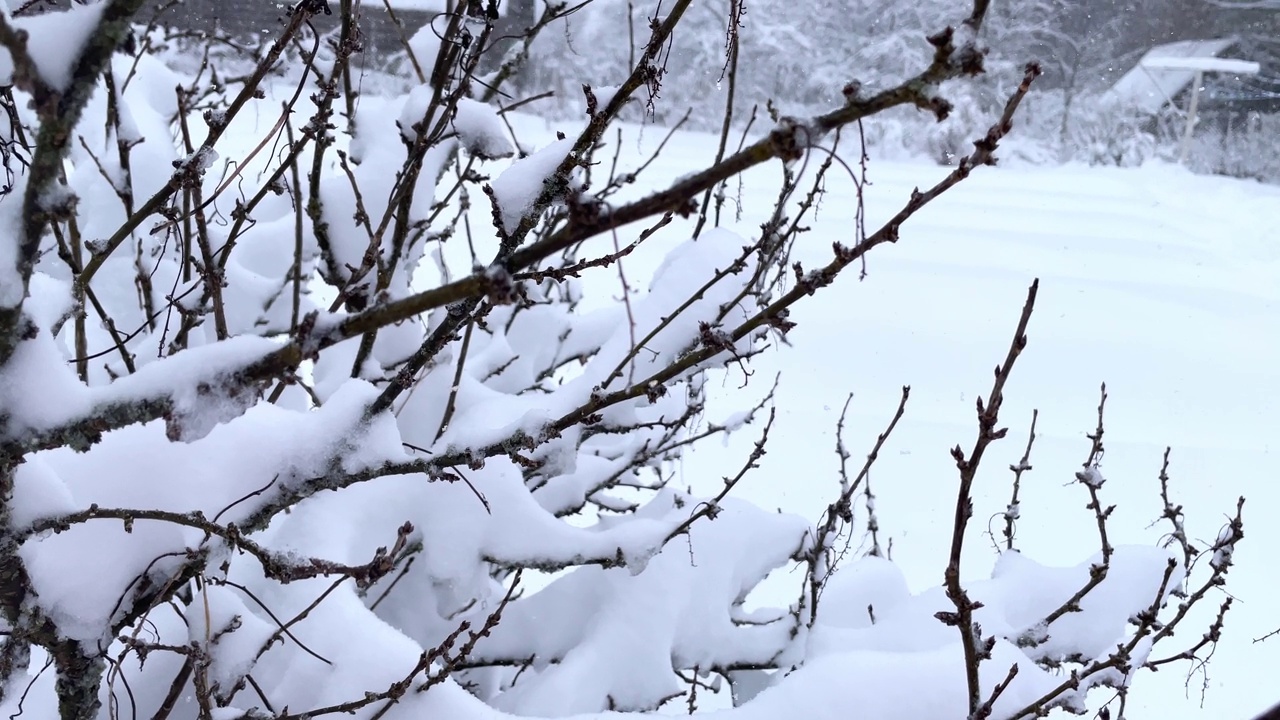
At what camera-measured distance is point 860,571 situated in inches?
78.9

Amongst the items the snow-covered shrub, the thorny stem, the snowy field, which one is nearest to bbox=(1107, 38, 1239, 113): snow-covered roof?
the snow-covered shrub

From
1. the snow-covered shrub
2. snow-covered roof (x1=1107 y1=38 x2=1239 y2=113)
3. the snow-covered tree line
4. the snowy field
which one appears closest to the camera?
the snow-covered tree line

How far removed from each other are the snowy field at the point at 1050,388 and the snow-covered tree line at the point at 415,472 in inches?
26.2

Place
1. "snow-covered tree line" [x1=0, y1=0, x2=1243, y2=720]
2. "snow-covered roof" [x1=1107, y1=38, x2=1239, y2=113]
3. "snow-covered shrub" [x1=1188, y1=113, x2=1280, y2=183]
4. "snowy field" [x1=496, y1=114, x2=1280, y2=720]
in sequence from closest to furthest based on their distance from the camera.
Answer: "snow-covered tree line" [x1=0, y1=0, x2=1243, y2=720] < "snowy field" [x1=496, y1=114, x2=1280, y2=720] < "snow-covered shrub" [x1=1188, y1=113, x2=1280, y2=183] < "snow-covered roof" [x1=1107, y1=38, x2=1239, y2=113]

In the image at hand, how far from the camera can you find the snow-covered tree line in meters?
0.63

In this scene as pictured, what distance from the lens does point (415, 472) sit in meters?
0.93

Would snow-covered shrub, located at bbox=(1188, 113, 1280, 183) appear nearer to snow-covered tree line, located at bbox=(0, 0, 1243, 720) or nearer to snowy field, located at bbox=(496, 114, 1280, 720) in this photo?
snowy field, located at bbox=(496, 114, 1280, 720)

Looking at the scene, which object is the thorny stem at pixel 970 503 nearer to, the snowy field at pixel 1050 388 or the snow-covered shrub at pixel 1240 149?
the snowy field at pixel 1050 388

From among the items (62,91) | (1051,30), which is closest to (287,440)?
(62,91)

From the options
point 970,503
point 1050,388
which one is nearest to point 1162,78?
point 1050,388

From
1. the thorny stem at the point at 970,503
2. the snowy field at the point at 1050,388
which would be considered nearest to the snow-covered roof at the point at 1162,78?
the snowy field at the point at 1050,388

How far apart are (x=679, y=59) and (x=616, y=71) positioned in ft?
7.90

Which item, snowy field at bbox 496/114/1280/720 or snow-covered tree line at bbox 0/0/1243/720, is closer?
snow-covered tree line at bbox 0/0/1243/720

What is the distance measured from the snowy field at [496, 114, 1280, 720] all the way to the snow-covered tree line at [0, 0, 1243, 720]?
2.19ft
